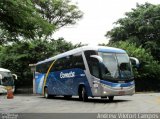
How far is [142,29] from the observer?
5394 cm

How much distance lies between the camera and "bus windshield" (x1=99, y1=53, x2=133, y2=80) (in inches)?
848

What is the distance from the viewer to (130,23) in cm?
5628

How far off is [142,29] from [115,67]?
109 ft

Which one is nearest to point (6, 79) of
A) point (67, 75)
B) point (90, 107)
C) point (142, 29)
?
point (67, 75)

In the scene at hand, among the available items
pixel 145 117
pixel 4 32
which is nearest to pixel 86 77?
pixel 4 32

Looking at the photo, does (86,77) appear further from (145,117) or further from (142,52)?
(142,52)

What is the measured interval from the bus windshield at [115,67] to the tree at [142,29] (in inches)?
1232

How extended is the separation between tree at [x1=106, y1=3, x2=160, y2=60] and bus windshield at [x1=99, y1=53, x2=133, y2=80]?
31.3 m

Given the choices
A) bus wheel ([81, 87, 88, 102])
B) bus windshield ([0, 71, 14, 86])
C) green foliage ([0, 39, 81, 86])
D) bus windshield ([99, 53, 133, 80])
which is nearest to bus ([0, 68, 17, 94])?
bus windshield ([0, 71, 14, 86])

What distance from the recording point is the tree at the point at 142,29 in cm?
5400

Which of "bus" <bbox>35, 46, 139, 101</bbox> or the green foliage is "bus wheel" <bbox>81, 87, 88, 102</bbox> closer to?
"bus" <bbox>35, 46, 139, 101</bbox>

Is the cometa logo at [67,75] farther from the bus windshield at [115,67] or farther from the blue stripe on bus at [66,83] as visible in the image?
the bus windshield at [115,67]

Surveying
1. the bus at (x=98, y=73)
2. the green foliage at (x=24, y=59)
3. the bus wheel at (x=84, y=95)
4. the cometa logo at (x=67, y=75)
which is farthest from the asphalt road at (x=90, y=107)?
the green foliage at (x=24, y=59)

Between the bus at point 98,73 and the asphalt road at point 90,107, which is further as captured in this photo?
the bus at point 98,73
